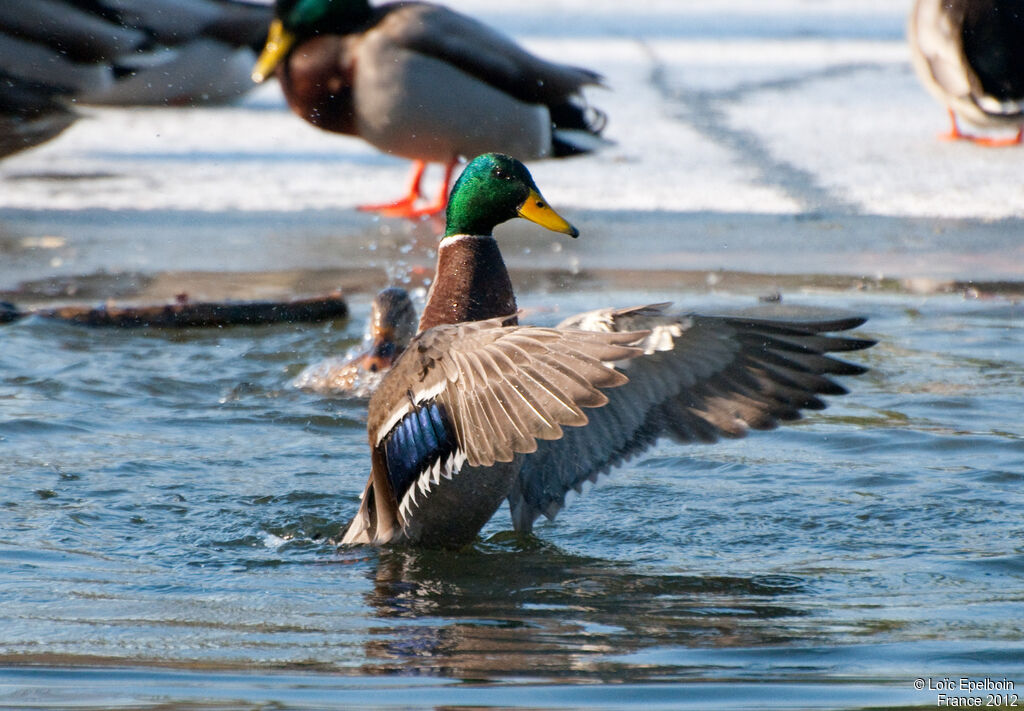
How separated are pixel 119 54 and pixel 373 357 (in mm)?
6154

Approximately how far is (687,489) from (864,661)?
1590 millimetres

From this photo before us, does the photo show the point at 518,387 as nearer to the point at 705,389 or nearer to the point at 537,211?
the point at 705,389

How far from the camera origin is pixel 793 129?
33.1 ft

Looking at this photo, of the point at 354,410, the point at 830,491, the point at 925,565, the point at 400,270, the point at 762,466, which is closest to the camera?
the point at 925,565

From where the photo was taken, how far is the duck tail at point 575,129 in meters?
8.72

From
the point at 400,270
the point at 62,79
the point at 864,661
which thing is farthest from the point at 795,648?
the point at 62,79

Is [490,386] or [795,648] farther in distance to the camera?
[490,386]

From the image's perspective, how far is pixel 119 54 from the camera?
1091cm

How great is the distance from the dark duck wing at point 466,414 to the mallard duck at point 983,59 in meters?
6.24

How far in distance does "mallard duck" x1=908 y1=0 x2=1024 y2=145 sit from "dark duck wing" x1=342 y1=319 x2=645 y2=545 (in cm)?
624

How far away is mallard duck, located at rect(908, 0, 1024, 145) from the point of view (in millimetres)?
9156

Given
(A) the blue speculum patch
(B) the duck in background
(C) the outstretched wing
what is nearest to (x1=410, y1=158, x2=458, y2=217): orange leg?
(B) the duck in background

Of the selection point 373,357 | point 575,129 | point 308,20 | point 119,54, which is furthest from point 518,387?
point 119,54

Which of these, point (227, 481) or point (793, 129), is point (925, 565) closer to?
point (227, 481)
